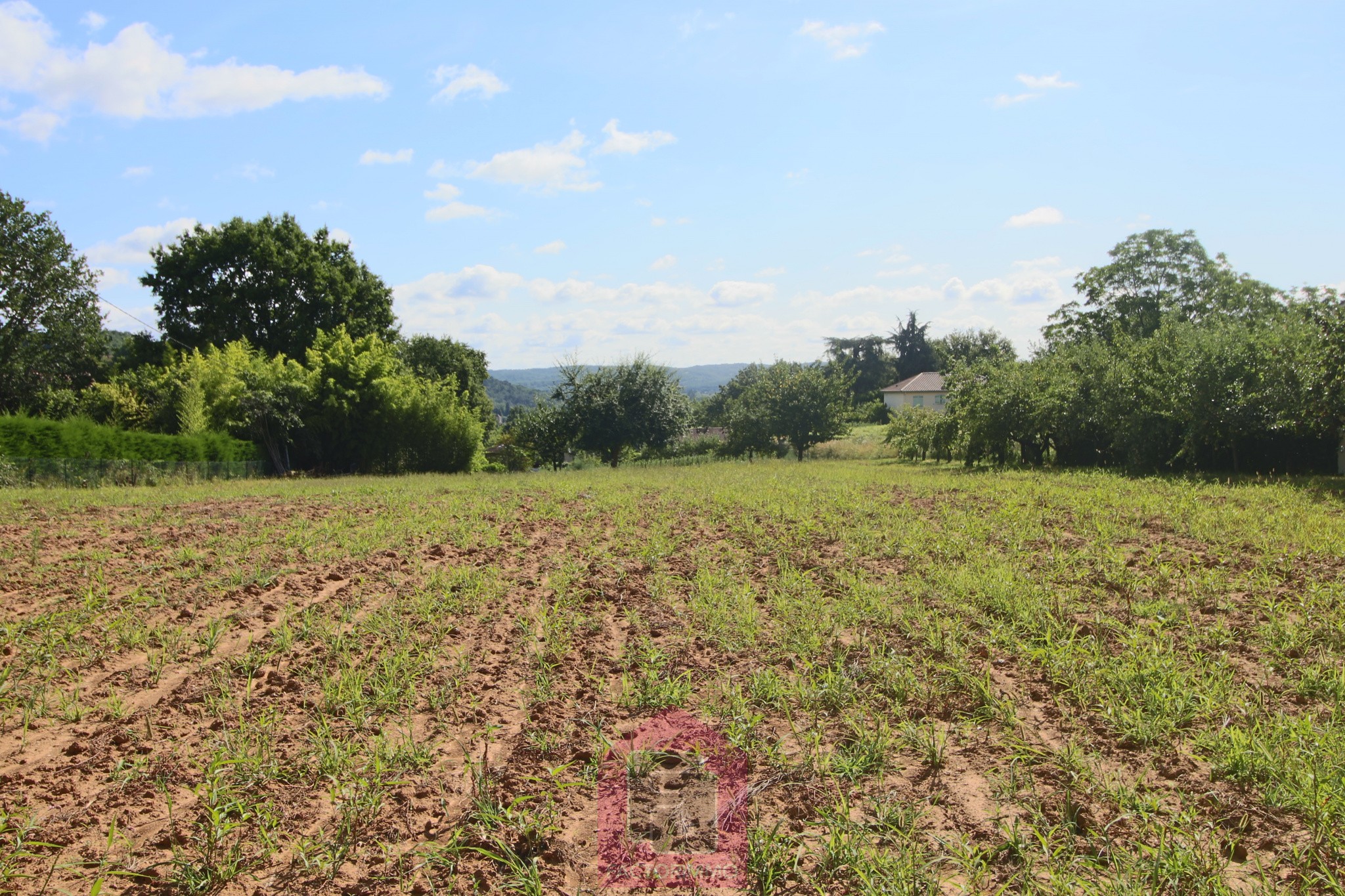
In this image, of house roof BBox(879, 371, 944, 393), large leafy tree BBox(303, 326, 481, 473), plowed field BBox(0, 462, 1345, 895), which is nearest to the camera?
plowed field BBox(0, 462, 1345, 895)

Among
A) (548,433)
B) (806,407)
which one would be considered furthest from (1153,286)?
(548,433)

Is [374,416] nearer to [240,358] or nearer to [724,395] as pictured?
[240,358]

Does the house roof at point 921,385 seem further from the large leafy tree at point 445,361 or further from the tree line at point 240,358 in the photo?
the tree line at point 240,358

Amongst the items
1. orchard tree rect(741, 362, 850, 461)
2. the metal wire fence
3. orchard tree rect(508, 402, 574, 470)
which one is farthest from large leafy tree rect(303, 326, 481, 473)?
orchard tree rect(741, 362, 850, 461)

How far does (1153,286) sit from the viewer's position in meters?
33.9

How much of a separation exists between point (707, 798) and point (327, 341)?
28.3 meters

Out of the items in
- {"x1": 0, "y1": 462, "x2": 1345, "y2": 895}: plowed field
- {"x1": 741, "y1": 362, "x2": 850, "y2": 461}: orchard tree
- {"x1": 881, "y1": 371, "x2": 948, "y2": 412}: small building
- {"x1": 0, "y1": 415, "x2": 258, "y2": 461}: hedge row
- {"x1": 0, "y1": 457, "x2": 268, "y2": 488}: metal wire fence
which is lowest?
{"x1": 0, "y1": 462, "x2": 1345, "y2": 895}: plowed field

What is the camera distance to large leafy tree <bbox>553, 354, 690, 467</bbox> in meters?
30.7

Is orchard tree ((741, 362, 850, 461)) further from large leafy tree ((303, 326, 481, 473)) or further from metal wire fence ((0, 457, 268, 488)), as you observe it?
metal wire fence ((0, 457, 268, 488))

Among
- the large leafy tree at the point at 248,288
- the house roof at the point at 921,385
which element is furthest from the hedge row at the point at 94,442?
the house roof at the point at 921,385

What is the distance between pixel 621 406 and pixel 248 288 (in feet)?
51.3

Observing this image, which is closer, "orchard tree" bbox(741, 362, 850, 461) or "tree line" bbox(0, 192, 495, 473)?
"tree line" bbox(0, 192, 495, 473)

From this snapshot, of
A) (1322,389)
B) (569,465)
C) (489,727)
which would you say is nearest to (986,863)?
(489,727)

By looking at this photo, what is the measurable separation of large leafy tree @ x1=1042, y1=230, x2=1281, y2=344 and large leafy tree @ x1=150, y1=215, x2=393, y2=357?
32.6 metres
